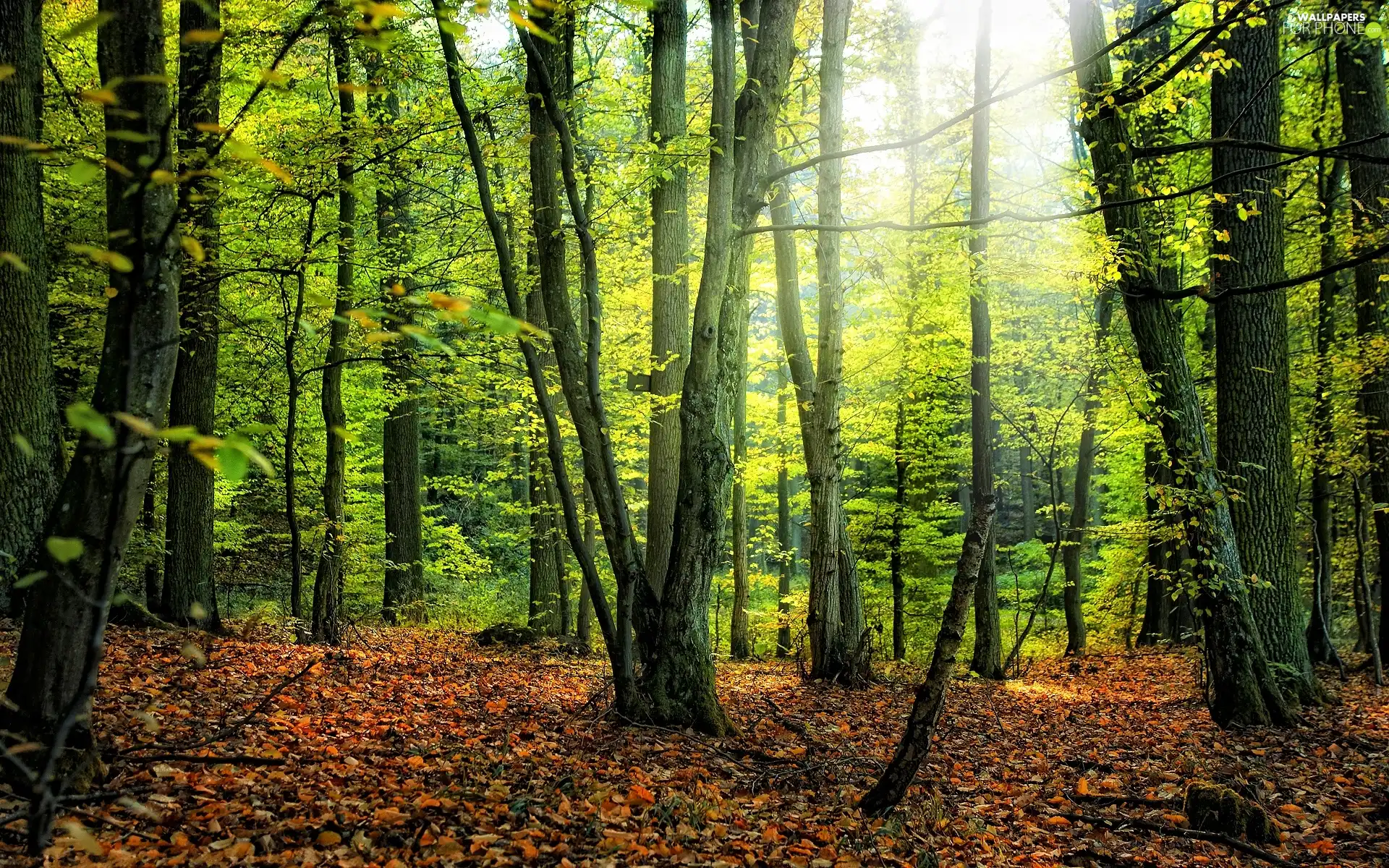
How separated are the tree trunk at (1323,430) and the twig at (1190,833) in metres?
6.36

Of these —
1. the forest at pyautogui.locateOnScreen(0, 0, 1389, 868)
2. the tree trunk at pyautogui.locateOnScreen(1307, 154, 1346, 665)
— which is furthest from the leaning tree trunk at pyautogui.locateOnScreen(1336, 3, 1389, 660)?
the tree trunk at pyautogui.locateOnScreen(1307, 154, 1346, 665)

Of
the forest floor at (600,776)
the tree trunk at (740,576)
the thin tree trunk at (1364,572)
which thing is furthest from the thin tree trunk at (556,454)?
the thin tree trunk at (1364,572)

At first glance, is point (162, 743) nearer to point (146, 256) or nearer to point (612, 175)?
point (146, 256)

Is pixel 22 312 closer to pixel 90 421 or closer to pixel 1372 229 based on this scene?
pixel 90 421

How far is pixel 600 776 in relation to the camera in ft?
15.3

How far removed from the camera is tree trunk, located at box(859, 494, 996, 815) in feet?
14.6

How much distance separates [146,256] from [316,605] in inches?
295

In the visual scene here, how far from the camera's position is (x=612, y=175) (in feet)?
24.6

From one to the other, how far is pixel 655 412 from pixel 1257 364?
Result: 6.38m

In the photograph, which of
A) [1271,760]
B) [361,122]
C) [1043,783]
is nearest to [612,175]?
[361,122]

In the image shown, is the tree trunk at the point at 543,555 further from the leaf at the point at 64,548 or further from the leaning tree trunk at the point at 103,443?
the leaf at the point at 64,548

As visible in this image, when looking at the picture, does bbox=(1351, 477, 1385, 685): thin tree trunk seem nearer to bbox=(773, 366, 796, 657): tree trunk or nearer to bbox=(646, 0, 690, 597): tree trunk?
bbox=(646, 0, 690, 597): tree trunk

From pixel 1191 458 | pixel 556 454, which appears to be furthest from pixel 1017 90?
pixel 1191 458

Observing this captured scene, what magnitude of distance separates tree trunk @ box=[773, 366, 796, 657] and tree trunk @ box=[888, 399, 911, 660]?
224 centimetres
